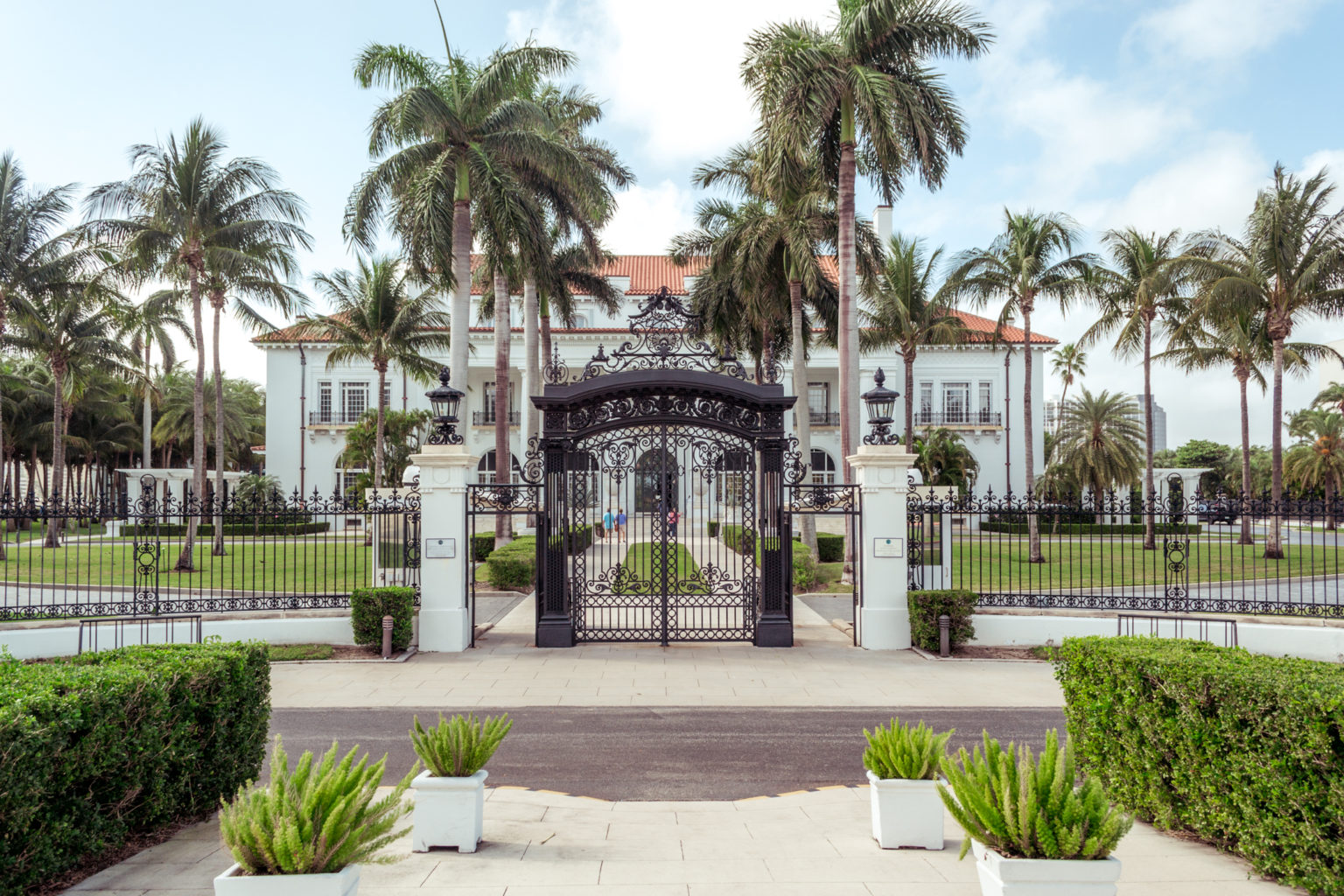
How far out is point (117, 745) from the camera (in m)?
4.70

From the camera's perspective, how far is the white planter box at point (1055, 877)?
373cm

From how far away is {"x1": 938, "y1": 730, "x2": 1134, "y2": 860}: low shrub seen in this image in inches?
149

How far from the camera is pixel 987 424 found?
4869 cm

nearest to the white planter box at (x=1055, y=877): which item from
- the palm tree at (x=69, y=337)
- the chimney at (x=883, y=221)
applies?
the palm tree at (x=69, y=337)

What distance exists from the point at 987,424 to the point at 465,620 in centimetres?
4208

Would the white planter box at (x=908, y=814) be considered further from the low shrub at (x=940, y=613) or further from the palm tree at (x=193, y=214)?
the palm tree at (x=193, y=214)

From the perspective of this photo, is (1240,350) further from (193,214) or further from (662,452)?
(193,214)

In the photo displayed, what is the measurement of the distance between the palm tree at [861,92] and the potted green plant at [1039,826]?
14.5 m

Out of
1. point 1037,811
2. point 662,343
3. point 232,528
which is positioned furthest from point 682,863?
point 232,528

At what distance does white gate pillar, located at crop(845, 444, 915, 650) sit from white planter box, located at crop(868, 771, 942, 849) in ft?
23.9

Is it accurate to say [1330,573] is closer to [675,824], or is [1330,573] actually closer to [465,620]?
[465,620]

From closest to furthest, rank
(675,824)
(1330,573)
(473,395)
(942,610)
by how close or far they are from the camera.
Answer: (675,824) < (942,610) < (1330,573) < (473,395)

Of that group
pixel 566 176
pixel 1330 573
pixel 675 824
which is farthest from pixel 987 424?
pixel 675 824

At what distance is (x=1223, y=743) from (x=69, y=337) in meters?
34.2
